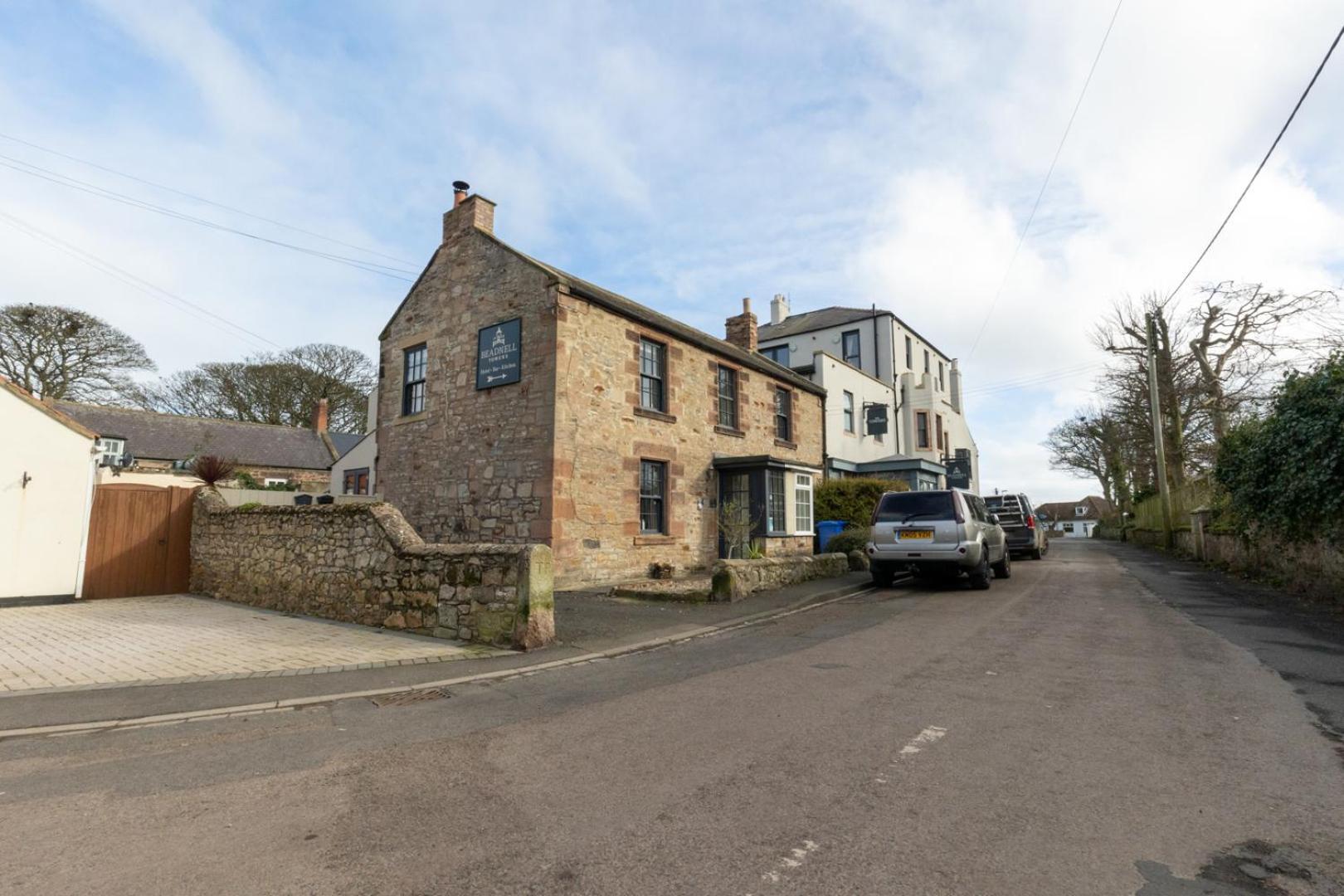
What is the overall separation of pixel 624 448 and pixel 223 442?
3083cm

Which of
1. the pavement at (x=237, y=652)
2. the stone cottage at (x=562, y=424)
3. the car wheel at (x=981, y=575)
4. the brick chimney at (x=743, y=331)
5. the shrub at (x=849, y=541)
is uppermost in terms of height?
the brick chimney at (x=743, y=331)

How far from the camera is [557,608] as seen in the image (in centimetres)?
1012

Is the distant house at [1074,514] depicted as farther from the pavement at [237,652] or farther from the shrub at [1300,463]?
the pavement at [237,652]

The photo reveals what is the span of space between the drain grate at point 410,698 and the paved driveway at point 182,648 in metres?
1.11

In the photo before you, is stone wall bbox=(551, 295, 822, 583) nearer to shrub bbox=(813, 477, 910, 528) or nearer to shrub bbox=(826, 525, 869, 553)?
shrub bbox=(826, 525, 869, 553)

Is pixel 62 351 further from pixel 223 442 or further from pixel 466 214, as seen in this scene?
pixel 466 214

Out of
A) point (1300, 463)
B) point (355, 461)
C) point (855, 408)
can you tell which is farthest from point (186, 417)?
point (1300, 463)

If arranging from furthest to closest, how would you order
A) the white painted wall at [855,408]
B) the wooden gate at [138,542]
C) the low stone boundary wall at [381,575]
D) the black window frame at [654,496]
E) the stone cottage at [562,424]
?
the white painted wall at [855,408], the black window frame at [654,496], the stone cottage at [562,424], the wooden gate at [138,542], the low stone boundary wall at [381,575]

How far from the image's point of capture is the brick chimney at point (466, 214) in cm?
1529

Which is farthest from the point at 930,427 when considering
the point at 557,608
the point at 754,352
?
the point at 557,608

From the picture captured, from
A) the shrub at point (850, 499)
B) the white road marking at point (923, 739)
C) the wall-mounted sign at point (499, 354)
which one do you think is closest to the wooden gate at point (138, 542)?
the wall-mounted sign at point (499, 354)

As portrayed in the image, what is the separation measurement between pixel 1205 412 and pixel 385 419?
97.2 ft

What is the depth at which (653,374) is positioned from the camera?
15453 mm

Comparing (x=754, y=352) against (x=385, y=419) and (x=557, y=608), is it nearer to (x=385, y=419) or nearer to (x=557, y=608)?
(x=385, y=419)
